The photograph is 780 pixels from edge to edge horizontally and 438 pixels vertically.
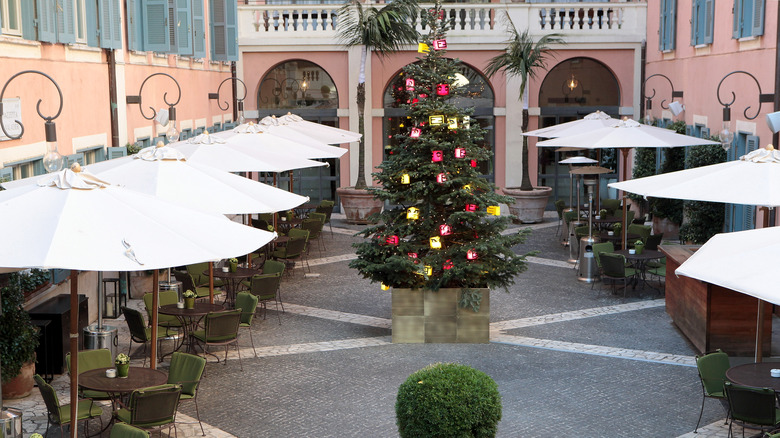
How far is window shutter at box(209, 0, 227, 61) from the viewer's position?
76.7 feet

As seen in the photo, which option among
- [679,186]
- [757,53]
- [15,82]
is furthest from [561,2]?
[15,82]

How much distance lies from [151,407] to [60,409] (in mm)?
867

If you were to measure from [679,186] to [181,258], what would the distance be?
22.5 feet

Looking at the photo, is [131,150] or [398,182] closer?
[398,182]

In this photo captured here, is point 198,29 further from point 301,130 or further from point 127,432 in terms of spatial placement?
point 127,432

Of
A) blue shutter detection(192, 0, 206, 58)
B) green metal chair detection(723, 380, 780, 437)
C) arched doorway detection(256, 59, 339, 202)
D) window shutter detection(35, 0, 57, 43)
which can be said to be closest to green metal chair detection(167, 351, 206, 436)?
green metal chair detection(723, 380, 780, 437)

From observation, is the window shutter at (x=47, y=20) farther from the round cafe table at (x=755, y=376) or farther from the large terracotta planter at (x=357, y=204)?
the large terracotta planter at (x=357, y=204)

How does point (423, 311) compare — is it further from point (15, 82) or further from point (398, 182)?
point (15, 82)

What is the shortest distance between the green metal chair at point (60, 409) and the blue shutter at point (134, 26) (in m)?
9.11

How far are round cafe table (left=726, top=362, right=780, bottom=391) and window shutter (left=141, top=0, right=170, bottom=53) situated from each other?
469 inches

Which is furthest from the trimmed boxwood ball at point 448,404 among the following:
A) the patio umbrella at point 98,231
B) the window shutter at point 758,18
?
the window shutter at point 758,18

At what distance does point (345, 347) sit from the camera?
12.8 meters

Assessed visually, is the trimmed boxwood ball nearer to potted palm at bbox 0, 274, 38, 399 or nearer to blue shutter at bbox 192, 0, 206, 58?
potted palm at bbox 0, 274, 38, 399

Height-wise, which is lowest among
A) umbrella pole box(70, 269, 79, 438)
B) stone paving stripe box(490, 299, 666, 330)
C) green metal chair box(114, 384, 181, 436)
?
stone paving stripe box(490, 299, 666, 330)
